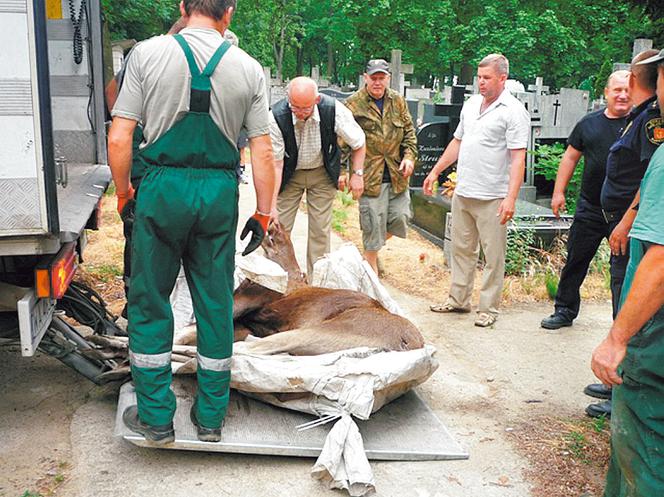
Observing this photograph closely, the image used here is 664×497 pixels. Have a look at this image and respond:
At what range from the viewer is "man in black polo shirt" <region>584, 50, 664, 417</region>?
3947mm

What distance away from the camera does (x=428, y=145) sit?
9578 mm

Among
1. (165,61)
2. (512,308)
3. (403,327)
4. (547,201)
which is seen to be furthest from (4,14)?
(547,201)

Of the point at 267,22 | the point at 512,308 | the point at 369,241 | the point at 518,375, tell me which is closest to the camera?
the point at 518,375

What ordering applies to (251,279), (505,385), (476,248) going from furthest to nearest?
(476,248) → (505,385) → (251,279)

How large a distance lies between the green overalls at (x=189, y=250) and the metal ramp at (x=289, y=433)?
12 cm

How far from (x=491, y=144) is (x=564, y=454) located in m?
2.55

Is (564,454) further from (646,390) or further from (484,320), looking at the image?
(484,320)

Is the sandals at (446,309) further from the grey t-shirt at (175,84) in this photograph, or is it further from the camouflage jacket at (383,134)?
the grey t-shirt at (175,84)

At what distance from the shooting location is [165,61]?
3062 mm

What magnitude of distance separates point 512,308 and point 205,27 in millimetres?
3965

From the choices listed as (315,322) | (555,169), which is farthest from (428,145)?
(315,322)

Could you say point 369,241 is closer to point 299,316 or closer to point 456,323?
point 456,323

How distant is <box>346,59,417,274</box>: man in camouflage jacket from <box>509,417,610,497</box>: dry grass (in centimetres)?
287

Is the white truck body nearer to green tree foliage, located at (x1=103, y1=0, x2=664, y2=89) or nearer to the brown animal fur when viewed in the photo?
the brown animal fur
